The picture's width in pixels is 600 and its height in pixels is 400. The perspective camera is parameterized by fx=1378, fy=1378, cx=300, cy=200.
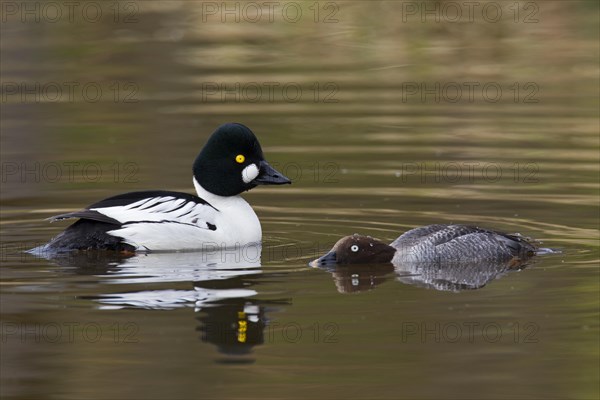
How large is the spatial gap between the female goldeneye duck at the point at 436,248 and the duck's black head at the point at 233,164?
1.56m

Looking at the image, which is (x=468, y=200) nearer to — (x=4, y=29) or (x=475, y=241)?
(x=475, y=241)

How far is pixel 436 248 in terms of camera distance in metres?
11.8

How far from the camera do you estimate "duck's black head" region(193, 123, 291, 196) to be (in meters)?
12.9

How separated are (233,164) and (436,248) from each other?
2.32m

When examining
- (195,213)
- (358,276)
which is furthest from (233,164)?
(358,276)

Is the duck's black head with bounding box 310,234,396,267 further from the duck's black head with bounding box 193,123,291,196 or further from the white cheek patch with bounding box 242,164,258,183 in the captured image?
the white cheek patch with bounding box 242,164,258,183

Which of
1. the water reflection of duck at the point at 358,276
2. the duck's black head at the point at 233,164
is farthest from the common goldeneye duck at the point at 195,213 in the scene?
the water reflection of duck at the point at 358,276

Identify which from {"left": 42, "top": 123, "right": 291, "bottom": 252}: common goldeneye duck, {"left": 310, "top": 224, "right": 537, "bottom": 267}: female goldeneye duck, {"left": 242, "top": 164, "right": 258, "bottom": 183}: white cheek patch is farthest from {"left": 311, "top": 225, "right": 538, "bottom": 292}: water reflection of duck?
{"left": 242, "top": 164, "right": 258, "bottom": 183}: white cheek patch

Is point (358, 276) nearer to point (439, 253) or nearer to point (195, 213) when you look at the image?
point (439, 253)

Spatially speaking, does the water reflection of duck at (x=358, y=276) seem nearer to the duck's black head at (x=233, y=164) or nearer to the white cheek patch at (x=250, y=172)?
the duck's black head at (x=233, y=164)

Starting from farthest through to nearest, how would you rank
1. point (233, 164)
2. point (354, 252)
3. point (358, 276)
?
point (233, 164) < point (354, 252) < point (358, 276)

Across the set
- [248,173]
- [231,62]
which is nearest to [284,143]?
[248,173]

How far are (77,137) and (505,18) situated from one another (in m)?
13.4

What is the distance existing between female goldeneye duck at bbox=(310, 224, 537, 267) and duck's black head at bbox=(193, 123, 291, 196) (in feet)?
5.11
